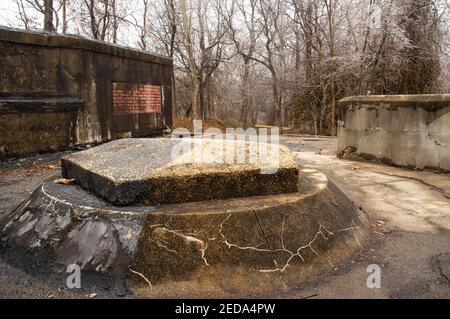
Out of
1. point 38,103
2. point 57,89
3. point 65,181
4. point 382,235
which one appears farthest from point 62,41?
point 382,235

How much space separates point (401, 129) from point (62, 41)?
219 inches

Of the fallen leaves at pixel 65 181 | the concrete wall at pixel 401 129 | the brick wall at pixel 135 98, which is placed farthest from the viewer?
the brick wall at pixel 135 98

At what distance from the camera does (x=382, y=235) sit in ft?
10.5

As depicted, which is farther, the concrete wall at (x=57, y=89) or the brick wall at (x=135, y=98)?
the brick wall at (x=135, y=98)

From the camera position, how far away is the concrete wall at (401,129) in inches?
210

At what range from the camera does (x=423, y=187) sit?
4668mm

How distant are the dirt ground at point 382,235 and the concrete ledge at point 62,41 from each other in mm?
1794

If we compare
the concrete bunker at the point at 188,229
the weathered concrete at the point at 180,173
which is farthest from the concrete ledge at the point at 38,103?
the concrete bunker at the point at 188,229

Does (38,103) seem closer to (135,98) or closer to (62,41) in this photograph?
(62,41)

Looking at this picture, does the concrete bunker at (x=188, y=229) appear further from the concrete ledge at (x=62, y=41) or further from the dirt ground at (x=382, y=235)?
the concrete ledge at (x=62, y=41)

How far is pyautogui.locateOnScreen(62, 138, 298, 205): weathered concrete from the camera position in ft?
8.54

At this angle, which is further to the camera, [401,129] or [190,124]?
[190,124]

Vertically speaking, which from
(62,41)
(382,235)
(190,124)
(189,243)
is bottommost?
(382,235)
